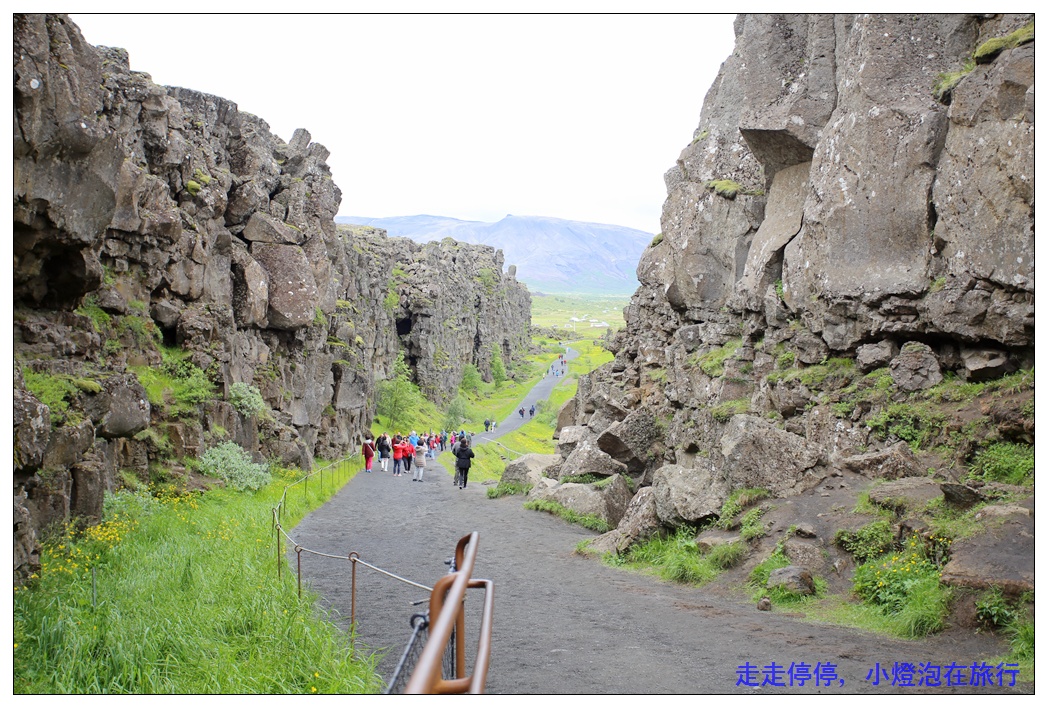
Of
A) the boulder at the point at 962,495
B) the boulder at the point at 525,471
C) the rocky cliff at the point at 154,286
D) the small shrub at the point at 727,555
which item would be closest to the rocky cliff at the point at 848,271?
the boulder at the point at 962,495

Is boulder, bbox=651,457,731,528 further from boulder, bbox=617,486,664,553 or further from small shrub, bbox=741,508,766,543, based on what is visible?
small shrub, bbox=741,508,766,543

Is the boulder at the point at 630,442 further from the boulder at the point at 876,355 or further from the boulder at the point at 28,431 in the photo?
the boulder at the point at 28,431

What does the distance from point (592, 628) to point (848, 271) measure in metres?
11.2

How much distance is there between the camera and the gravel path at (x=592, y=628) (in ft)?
27.2

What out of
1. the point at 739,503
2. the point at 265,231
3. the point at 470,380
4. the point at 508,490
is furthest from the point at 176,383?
the point at 470,380

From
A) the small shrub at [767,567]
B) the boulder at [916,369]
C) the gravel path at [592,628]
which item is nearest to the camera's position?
the gravel path at [592,628]

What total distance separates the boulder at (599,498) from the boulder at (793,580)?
9303mm

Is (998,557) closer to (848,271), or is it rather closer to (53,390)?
(848,271)

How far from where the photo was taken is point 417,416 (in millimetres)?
65812

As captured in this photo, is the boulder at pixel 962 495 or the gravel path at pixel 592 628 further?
the boulder at pixel 962 495

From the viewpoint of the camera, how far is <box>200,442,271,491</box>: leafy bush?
21.6 metres

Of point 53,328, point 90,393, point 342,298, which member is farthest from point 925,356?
point 342,298

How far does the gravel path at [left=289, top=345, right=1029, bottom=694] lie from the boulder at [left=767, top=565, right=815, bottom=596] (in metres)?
0.61

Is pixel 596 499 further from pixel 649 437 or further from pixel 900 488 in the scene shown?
pixel 900 488
